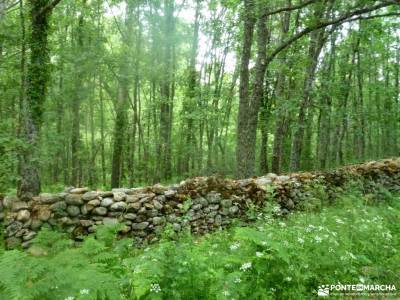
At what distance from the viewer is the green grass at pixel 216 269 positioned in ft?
8.53

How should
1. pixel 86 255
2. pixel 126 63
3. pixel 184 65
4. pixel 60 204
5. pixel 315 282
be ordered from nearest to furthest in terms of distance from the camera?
pixel 315 282
pixel 86 255
pixel 60 204
pixel 126 63
pixel 184 65

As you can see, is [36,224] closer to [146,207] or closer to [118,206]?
[118,206]

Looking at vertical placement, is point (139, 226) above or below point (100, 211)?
below

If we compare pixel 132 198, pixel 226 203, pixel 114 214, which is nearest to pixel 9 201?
pixel 114 214

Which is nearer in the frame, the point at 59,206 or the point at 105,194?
the point at 59,206

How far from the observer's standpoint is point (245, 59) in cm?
1052

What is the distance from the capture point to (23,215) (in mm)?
7098

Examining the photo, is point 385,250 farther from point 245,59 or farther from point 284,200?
point 245,59

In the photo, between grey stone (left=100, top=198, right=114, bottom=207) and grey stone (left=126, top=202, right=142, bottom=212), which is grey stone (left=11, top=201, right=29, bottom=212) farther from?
grey stone (left=126, top=202, right=142, bottom=212)

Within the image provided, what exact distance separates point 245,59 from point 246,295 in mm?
8482

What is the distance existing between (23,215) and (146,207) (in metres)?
2.53

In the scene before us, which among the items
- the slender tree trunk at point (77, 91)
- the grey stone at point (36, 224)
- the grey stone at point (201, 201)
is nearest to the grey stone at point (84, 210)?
the grey stone at point (36, 224)

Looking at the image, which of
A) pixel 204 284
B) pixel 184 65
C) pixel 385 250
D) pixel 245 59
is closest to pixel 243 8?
pixel 245 59

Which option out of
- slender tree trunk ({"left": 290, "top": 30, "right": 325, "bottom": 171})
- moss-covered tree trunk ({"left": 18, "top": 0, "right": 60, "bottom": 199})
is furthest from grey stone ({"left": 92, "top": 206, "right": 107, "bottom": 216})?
slender tree trunk ({"left": 290, "top": 30, "right": 325, "bottom": 171})
